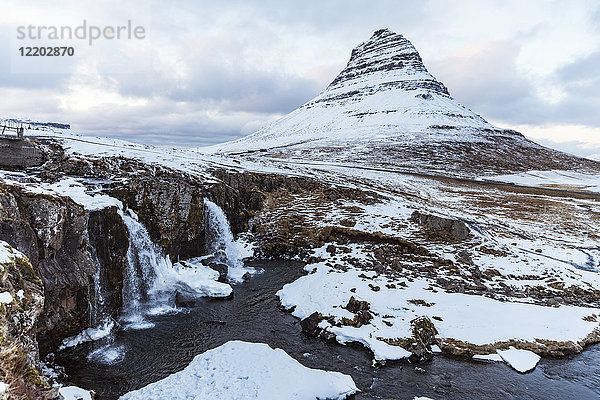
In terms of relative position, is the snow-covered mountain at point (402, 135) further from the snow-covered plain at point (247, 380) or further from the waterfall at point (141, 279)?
the snow-covered plain at point (247, 380)

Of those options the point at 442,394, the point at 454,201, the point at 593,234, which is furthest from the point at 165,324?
the point at 454,201

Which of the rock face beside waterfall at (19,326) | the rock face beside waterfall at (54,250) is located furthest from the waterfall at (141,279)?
the rock face beside waterfall at (19,326)

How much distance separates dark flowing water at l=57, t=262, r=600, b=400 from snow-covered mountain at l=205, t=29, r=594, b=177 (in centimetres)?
7592

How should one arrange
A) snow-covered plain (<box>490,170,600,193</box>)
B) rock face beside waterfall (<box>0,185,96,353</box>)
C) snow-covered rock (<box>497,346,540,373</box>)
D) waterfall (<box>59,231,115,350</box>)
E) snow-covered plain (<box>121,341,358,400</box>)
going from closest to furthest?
snow-covered plain (<box>121,341,358,400</box>) → rock face beside waterfall (<box>0,185,96,353</box>) → snow-covered rock (<box>497,346,540,373</box>) → waterfall (<box>59,231,115,350</box>) → snow-covered plain (<box>490,170,600,193</box>)

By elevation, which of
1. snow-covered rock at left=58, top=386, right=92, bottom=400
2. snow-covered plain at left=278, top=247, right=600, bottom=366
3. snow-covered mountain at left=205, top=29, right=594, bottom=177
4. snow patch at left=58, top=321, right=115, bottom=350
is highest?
snow-covered mountain at left=205, top=29, right=594, bottom=177

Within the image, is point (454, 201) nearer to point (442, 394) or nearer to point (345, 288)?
point (345, 288)

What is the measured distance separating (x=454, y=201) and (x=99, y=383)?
43.1 metres

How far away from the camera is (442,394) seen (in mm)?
12312

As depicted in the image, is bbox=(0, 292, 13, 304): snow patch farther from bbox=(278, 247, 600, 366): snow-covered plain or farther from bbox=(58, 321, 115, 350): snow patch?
bbox=(278, 247, 600, 366): snow-covered plain

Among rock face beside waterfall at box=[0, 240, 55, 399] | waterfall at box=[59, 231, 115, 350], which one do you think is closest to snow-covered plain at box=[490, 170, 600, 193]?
waterfall at box=[59, 231, 115, 350]

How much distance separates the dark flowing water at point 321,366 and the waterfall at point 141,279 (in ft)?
3.66

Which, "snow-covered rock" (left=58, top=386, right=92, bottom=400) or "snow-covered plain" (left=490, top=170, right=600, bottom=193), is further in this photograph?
"snow-covered plain" (left=490, top=170, right=600, bottom=193)

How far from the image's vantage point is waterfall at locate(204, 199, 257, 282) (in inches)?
1008

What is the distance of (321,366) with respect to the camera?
13.8 metres
